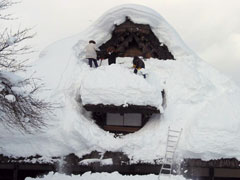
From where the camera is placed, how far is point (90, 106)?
1266cm

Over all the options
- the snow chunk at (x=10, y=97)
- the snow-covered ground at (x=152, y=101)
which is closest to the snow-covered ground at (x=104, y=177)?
the snow-covered ground at (x=152, y=101)

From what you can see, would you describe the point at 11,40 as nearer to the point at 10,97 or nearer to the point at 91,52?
the point at 10,97

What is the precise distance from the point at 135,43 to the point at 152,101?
378 centimetres

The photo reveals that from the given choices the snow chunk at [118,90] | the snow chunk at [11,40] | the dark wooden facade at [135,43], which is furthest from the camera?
the dark wooden facade at [135,43]

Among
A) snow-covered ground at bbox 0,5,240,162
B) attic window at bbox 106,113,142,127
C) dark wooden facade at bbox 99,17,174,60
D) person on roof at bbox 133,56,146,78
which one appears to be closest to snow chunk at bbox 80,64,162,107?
snow-covered ground at bbox 0,5,240,162

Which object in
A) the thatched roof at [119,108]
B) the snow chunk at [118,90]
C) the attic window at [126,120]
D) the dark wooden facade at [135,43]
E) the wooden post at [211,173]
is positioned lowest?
the wooden post at [211,173]

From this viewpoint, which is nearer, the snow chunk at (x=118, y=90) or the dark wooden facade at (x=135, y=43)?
the snow chunk at (x=118, y=90)

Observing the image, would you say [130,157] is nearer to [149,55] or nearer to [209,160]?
[209,160]

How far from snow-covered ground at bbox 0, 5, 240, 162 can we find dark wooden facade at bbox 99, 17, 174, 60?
33cm

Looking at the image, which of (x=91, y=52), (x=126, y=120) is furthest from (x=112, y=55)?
(x=126, y=120)

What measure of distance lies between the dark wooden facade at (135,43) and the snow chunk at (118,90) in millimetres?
2342

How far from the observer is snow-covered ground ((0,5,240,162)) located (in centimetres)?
1237

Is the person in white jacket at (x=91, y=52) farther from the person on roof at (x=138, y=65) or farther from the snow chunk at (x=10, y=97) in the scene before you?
the snow chunk at (x=10, y=97)

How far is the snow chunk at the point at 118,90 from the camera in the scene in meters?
12.6
